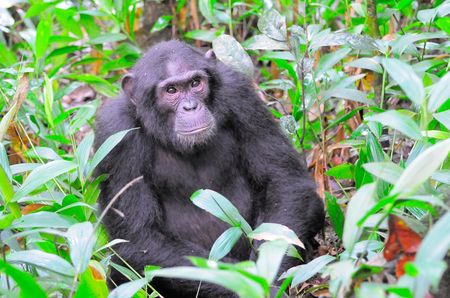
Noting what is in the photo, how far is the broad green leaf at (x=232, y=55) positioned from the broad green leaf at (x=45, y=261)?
2.83m

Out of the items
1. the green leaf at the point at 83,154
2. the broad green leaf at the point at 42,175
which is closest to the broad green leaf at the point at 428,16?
the green leaf at the point at 83,154

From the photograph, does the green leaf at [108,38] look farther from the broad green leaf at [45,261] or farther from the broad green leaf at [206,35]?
the broad green leaf at [45,261]

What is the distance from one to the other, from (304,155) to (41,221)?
2906 mm

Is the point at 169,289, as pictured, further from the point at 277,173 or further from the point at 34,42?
the point at 34,42

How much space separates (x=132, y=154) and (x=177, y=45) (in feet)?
3.30

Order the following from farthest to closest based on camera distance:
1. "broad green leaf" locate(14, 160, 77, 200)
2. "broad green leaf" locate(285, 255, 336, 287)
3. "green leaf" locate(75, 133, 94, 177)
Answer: "green leaf" locate(75, 133, 94, 177) < "broad green leaf" locate(14, 160, 77, 200) < "broad green leaf" locate(285, 255, 336, 287)

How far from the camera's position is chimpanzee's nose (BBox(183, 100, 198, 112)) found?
5.75m

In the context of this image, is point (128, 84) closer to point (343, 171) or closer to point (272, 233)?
point (343, 171)

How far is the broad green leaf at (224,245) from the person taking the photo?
4266 mm

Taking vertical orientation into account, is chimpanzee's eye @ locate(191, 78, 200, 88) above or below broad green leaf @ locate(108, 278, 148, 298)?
above

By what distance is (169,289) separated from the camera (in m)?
5.59

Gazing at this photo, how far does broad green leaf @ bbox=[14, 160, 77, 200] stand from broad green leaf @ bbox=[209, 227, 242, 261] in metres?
1.07

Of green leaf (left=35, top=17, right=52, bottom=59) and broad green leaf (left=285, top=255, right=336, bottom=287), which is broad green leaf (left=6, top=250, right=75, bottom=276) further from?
green leaf (left=35, top=17, right=52, bottom=59)

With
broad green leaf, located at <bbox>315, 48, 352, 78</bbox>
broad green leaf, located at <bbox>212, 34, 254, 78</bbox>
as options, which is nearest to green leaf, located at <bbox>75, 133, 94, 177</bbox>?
broad green leaf, located at <bbox>212, 34, 254, 78</bbox>
